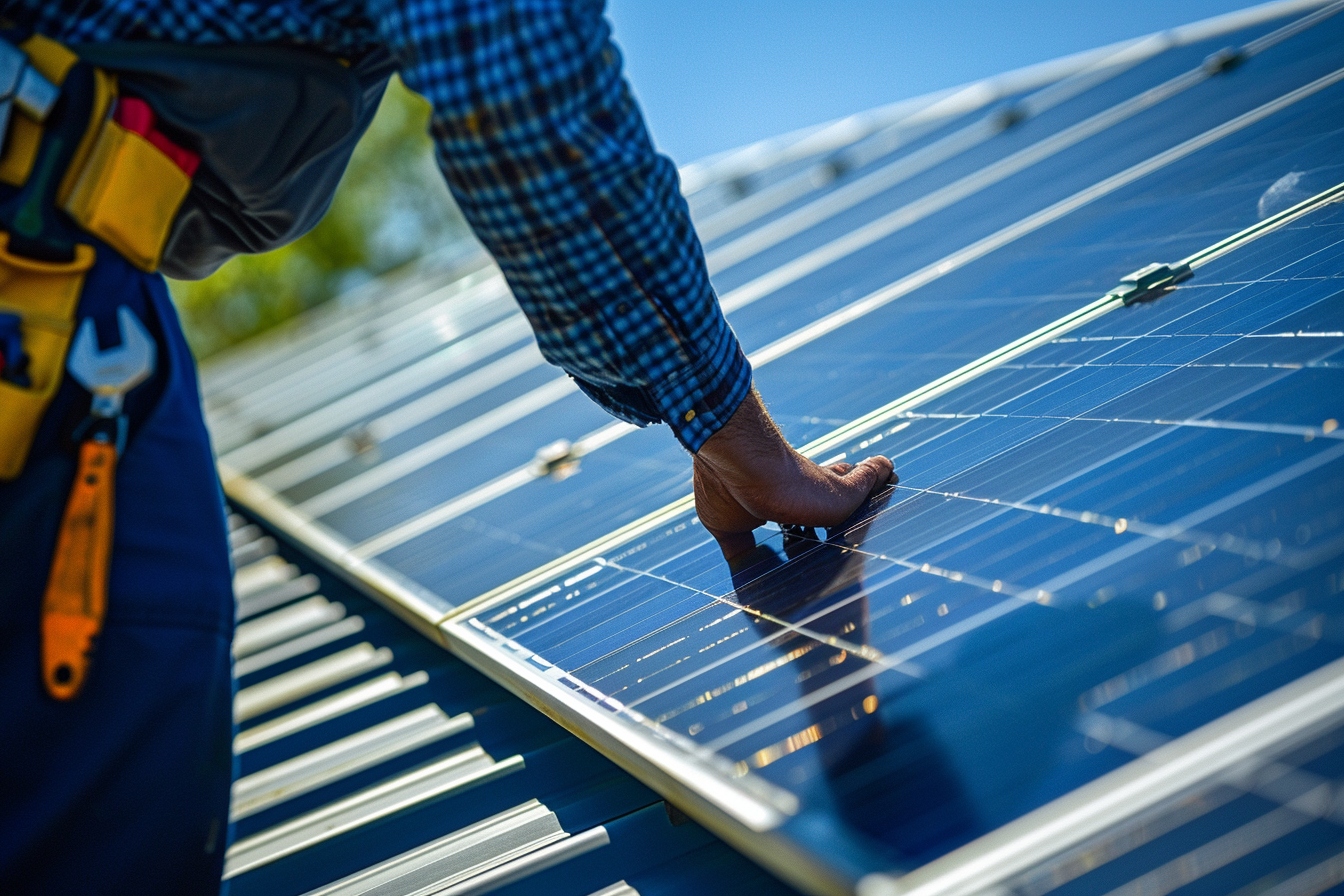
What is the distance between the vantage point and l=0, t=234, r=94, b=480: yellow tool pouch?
1.63 meters

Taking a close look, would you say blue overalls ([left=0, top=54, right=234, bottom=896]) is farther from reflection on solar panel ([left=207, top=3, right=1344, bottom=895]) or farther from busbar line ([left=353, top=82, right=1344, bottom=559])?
busbar line ([left=353, top=82, right=1344, bottom=559])

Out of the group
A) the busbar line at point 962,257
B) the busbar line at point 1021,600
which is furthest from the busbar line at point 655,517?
the busbar line at point 1021,600

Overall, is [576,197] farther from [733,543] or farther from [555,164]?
[733,543]

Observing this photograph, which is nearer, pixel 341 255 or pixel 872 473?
pixel 872 473

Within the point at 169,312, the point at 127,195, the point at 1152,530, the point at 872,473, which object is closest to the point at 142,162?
the point at 127,195

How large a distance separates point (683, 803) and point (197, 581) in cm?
74

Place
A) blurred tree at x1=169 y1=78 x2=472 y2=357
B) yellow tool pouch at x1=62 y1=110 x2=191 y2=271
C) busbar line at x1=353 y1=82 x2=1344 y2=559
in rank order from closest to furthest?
yellow tool pouch at x1=62 y1=110 x2=191 y2=271 < busbar line at x1=353 y1=82 x2=1344 y2=559 < blurred tree at x1=169 y1=78 x2=472 y2=357

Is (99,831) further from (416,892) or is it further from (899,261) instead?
(899,261)

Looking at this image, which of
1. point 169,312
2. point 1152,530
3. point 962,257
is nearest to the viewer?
point 1152,530

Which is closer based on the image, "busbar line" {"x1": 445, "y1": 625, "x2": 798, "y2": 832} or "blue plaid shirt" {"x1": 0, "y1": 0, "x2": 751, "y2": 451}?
"busbar line" {"x1": 445, "y1": 625, "x2": 798, "y2": 832}

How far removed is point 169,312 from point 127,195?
0.60ft

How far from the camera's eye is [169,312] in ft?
6.29

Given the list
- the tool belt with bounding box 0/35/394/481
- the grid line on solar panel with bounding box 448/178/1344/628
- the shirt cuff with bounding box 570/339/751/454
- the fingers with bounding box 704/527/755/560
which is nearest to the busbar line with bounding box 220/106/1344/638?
the grid line on solar panel with bounding box 448/178/1344/628

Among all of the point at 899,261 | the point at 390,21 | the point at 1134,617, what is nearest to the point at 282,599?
the point at 899,261
